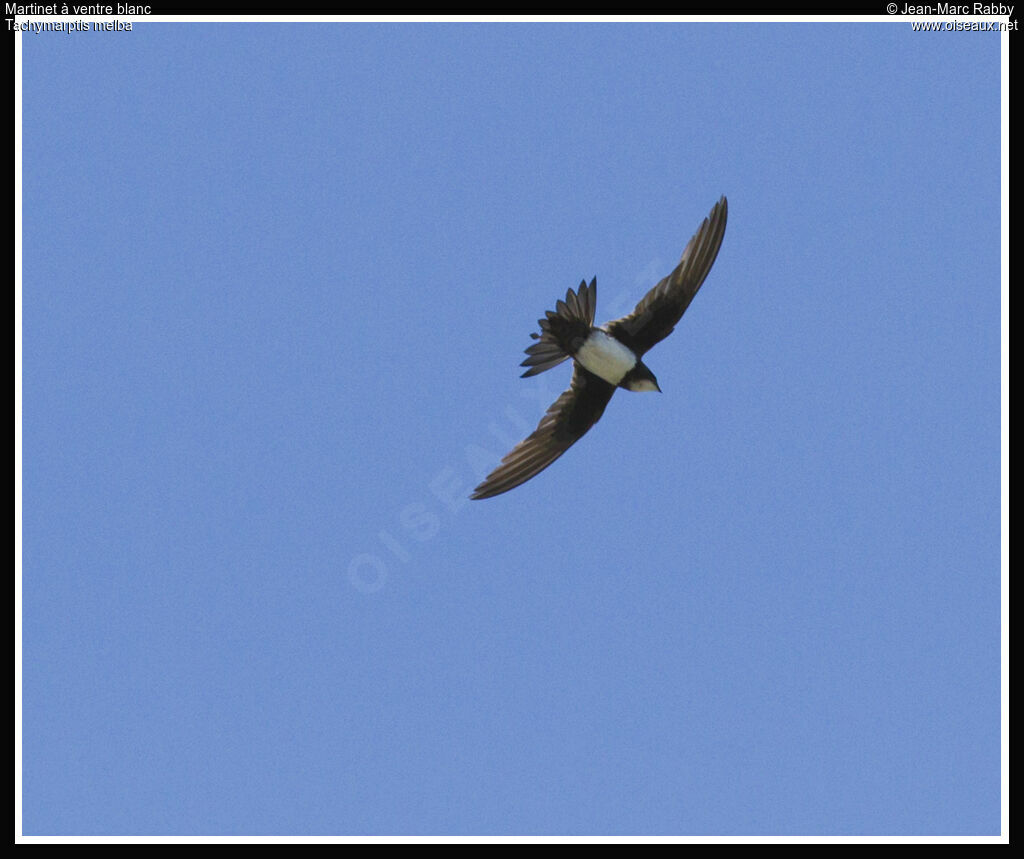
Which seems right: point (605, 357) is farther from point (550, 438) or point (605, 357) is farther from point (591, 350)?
point (550, 438)

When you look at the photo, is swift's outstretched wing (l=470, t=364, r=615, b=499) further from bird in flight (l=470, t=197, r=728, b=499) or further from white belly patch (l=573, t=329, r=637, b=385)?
white belly patch (l=573, t=329, r=637, b=385)

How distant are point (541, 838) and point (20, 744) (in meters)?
2.74

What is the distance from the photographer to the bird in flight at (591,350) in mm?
8242

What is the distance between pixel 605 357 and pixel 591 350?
0.39 ft

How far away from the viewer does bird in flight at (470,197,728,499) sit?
8.24m

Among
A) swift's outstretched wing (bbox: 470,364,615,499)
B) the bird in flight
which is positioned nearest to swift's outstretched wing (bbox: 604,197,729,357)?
the bird in flight

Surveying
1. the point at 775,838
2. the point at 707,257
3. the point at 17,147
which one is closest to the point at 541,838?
the point at 775,838

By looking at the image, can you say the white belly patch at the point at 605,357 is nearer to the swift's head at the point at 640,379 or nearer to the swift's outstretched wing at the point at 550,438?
the swift's head at the point at 640,379

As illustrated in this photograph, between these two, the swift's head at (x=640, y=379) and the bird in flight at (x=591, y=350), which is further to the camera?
the swift's head at (x=640, y=379)

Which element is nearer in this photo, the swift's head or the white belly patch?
the white belly patch

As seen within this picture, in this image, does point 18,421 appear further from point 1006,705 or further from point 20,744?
point 1006,705

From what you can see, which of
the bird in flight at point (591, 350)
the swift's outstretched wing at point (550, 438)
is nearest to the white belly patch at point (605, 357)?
the bird in flight at point (591, 350)

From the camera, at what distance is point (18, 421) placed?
26.1ft

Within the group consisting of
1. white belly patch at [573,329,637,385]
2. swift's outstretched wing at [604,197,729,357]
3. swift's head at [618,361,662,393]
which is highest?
swift's outstretched wing at [604,197,729,357]
